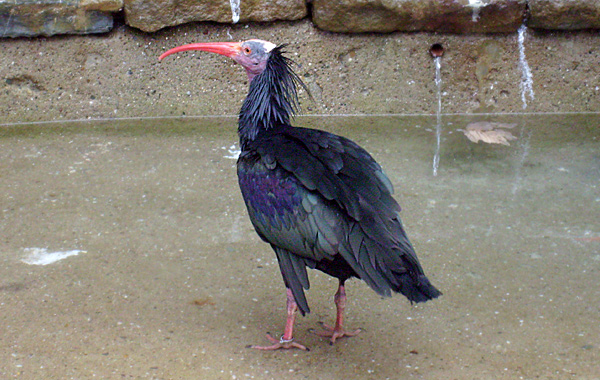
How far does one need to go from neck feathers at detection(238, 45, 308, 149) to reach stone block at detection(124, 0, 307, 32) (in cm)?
219

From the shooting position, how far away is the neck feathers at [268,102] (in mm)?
3150

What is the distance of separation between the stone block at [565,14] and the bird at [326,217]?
289 centimetres

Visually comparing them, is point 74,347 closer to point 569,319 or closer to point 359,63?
point 569,319

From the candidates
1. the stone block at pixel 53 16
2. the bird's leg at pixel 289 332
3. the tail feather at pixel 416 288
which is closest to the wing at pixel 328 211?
the tail feather at pixel 416 288

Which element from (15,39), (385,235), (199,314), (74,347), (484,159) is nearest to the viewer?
(385,235)

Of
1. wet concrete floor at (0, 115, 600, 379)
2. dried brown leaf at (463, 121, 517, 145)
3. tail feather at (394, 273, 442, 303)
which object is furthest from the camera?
dried brown leaf at (463, 121, 517, 145)

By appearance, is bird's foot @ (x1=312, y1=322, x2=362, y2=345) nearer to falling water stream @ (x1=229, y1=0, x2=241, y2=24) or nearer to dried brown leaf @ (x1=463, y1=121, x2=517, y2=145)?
dried brown leaf @ (x1=463, y1=121, x2=517, y2=145)

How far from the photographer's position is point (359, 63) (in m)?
5.46

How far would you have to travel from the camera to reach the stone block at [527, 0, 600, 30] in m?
5.15

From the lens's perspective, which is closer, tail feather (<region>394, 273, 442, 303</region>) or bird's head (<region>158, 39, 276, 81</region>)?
tail feather (<region>394, 273, 442, 303</region>)

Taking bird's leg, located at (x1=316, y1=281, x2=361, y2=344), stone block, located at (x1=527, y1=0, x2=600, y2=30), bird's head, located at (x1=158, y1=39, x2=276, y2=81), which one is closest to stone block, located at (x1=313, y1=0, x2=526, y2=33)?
stone block, located at (x1=527, y1=0, x2=600, y2=30)

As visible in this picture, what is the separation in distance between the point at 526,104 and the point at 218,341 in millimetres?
3535

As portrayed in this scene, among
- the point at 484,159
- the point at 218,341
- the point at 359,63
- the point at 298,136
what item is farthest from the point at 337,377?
the point at 359,63

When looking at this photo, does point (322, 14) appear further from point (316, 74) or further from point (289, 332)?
point (289, 332)
